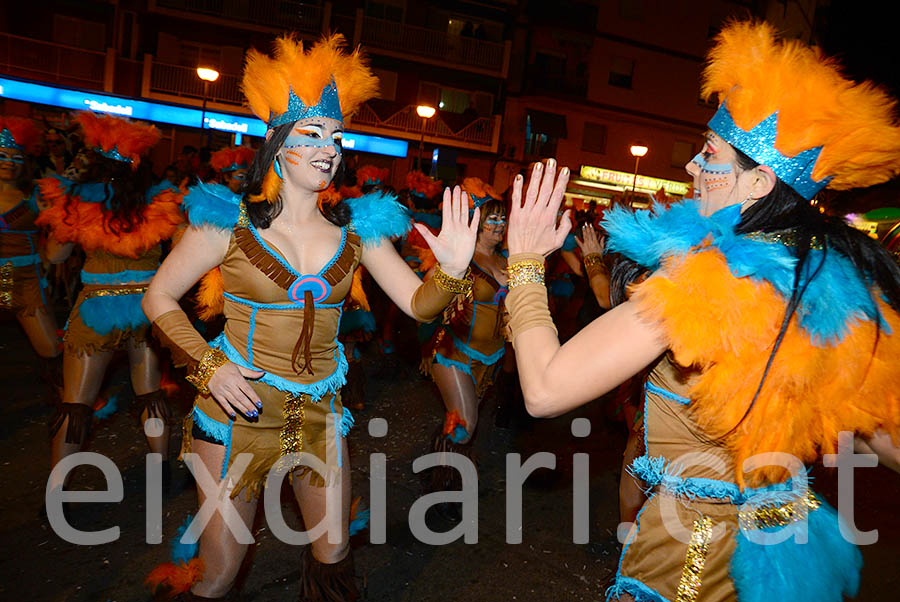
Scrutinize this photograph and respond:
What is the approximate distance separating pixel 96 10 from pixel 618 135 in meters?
20.7

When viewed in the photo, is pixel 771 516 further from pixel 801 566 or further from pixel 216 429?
pixel 216 429

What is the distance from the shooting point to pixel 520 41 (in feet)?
82.4

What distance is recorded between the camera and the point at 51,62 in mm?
19531

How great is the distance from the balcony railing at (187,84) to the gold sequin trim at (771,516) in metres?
21.6

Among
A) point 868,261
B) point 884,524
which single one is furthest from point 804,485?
point 884,524

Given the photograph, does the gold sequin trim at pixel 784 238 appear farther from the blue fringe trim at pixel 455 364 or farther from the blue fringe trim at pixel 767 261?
the blue fringe trim at pixel 455 364

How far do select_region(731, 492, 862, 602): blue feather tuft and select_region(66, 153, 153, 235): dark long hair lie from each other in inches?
159

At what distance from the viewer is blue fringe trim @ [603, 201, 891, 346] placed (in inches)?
60.3

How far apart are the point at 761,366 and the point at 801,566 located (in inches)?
23.2

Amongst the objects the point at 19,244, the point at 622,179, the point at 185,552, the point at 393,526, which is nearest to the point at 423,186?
the point at 19,244

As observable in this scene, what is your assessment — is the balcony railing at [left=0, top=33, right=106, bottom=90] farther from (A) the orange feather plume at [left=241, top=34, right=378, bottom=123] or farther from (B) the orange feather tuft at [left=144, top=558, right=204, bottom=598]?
(B) the orange feather tuft at [left=144, top=558, right=204, bottom=598]

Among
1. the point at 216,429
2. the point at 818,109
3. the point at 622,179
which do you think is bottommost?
the point at 216,429

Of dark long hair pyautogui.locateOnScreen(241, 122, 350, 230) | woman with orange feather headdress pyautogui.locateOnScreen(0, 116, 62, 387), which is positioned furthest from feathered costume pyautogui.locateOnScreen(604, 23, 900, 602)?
woman with orange feather headdress pyautogui.locateOnScreen(0, 116, 62, 387)

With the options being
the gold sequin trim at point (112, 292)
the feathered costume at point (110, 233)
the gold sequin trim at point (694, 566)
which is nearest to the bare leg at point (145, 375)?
the feathered costume at point (110, 233)
